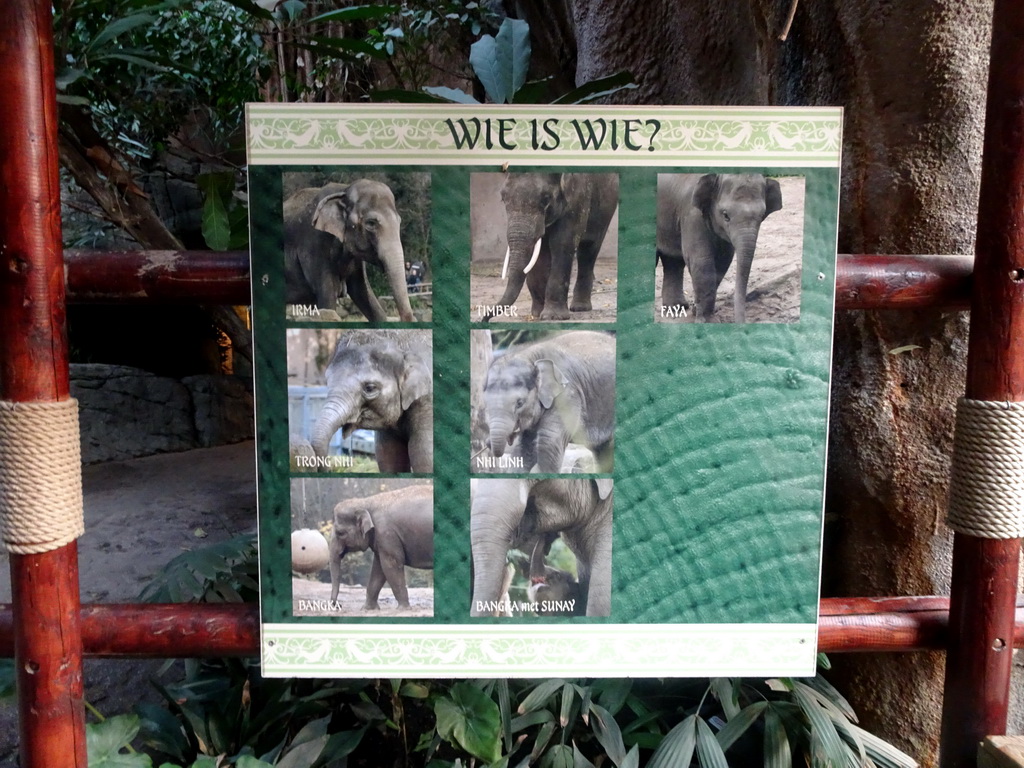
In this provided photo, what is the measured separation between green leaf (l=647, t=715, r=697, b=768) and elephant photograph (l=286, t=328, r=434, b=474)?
734mm

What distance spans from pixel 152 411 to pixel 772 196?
20.6ft

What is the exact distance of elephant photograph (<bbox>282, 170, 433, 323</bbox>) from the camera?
105cm

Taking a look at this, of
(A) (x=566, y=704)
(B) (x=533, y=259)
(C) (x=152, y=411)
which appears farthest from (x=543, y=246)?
(C) (x=152, y=411)

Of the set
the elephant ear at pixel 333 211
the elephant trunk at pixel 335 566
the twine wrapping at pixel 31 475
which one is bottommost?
the elephant trunk at pixel 335 566

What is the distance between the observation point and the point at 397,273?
1067mm

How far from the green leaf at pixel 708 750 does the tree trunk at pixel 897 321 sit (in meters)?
0.41

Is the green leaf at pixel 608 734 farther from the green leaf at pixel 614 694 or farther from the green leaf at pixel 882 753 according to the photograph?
the green leaf at pixel 882 753

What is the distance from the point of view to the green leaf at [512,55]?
126 cm

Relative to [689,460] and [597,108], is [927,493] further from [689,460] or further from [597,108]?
[597,108]

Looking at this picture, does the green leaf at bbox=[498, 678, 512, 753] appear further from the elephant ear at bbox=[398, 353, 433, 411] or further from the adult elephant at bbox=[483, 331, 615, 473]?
the elephant ear at bbox=[398, 353, 433, 411]

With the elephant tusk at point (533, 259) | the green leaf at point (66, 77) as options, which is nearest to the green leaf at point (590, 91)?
the elephant tusk at point (533, 259)

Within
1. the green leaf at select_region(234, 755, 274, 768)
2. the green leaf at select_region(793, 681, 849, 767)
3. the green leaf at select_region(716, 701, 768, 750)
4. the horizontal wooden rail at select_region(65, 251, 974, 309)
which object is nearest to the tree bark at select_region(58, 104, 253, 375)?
the horizontal wooden rail at select_region(65, 251, 974, 309)

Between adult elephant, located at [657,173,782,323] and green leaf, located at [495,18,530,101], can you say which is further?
green leaf, located at [495,18,530,101]

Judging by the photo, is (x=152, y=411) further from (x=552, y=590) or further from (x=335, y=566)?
(x=552, y=590)
